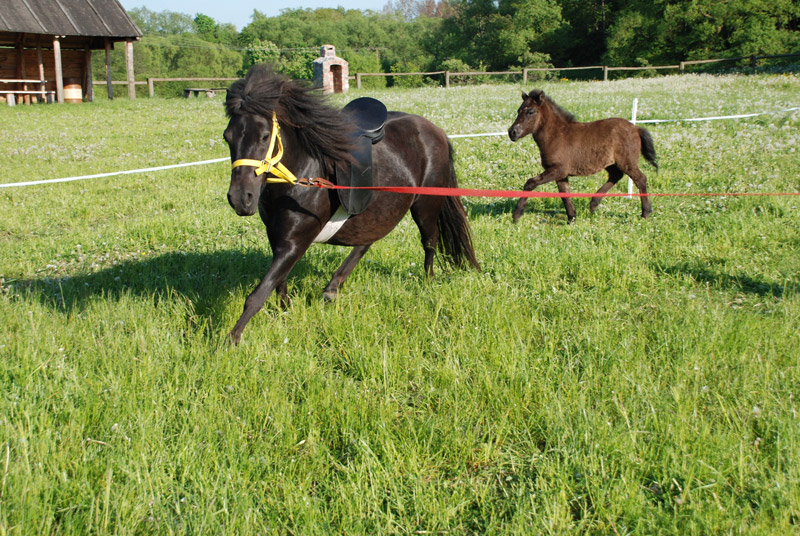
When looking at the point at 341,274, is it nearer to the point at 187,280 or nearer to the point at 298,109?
the point at 187,280

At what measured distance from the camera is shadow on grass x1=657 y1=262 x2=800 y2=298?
5.49m

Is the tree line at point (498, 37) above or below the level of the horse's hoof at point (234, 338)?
above

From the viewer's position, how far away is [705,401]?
11.3 feet

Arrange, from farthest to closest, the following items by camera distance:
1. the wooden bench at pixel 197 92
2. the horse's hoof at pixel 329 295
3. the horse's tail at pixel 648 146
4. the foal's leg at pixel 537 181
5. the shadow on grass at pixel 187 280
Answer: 1. the wooden bench at pixel 197 92
2. the horse's tail at pixel 648 146
3. the foal's leg at pixel 537 181
4. the horse's hoof at pixel 329 295
5. the shadow on grass at pixel 187 280

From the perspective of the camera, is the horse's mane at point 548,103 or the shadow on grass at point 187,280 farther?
the horse's mane at point 548,103

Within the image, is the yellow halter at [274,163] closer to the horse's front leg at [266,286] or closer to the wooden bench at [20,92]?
the horse's front leg at [266,286]

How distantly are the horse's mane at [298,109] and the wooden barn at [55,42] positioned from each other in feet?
98.2

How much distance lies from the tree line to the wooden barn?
12200mm

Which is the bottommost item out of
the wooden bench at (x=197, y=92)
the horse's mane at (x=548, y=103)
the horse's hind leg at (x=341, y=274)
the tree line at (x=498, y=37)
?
the horse's hind leg at (x=341, y=274)

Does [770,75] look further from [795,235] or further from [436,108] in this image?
[795,235]

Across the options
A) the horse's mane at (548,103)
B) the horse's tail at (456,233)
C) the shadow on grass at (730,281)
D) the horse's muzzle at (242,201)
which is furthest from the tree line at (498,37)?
the horse's mane at (548,103)

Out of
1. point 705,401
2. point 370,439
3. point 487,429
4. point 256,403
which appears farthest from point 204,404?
point 705,401

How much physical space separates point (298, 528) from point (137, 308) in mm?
2825

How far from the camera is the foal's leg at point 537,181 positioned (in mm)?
8727
